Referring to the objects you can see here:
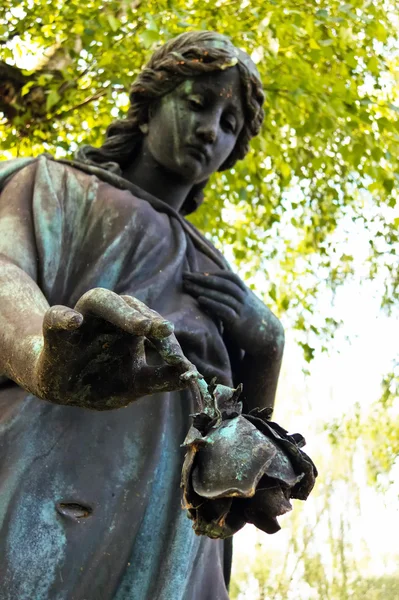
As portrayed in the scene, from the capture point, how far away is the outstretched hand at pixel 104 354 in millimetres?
1762

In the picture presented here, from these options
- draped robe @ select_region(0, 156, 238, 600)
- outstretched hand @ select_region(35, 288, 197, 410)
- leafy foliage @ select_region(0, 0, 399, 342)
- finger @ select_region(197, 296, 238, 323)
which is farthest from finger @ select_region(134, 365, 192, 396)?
leafy foliage @ select_region(0, 0, 399, 342)

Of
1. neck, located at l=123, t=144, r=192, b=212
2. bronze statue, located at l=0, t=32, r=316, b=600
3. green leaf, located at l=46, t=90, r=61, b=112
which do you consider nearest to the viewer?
bronze statue, located at l=0, t=32, r=316, b=600

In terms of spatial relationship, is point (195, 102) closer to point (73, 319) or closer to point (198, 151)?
point (198, 151)

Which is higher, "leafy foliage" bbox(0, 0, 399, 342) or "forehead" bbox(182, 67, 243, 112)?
"forehead" bbox(182, 67, 243, 112)

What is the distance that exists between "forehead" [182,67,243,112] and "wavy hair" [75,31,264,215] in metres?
0.02

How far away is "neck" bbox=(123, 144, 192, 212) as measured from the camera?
120 inches

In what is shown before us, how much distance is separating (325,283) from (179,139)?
5.31 meters

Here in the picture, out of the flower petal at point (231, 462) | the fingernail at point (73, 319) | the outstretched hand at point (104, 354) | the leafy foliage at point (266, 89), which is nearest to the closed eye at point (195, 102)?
the outstretched hand at point (104, 354)

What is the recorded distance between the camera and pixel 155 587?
7.37 feet

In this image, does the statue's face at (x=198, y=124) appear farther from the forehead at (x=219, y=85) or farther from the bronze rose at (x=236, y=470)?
the bronze rose at (x=236, y=470)

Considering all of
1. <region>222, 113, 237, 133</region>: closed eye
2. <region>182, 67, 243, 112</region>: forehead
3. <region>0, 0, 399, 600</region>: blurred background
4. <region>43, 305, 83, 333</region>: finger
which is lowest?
<region>0, 0, 399, 600</region>: blurred background

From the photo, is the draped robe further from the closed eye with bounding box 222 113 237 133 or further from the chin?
the closed eye with bounding box 222 113 237 133

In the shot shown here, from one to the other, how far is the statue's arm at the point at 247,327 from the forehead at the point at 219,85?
1.78ft

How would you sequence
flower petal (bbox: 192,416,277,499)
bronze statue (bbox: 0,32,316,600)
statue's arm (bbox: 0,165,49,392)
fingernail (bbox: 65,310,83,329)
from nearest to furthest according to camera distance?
flower petal (bbox: 192,416,277,499) < fingernail (bbox: 65,310,83,329) < bronze statue (bbox: 0,32,316,600) < statue's arm (bbox: 0,165,49,392)
